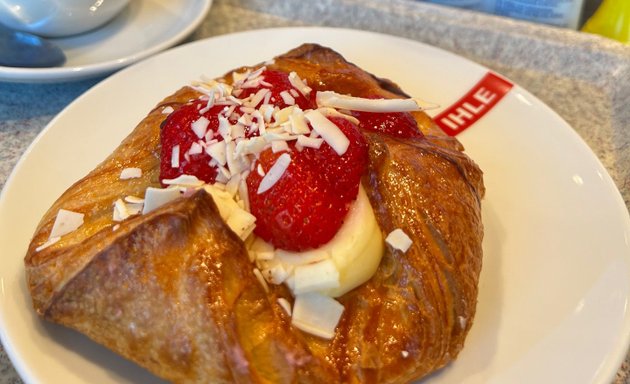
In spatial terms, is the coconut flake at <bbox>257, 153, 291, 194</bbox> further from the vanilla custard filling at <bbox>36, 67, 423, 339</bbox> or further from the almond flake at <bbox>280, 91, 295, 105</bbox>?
the almond flake at <bbox>280, 91, 295, 105</bbox>

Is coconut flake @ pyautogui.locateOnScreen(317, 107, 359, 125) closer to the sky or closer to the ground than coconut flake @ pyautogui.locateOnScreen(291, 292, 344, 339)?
closer to the sky

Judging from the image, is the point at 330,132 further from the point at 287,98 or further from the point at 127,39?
the point at 127,39

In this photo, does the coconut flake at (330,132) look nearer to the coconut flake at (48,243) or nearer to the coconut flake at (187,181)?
the coconut flake at (187,181)

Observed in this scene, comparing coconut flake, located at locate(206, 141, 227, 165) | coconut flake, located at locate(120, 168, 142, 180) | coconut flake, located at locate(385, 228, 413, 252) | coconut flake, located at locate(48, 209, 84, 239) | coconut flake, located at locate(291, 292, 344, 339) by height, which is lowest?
coconut flake, located at locate(291, 292, 344, 339)

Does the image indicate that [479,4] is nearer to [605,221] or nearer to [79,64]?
[605,221]

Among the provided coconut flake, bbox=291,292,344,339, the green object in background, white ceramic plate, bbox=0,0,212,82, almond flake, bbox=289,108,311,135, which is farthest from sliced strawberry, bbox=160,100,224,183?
the green object in background

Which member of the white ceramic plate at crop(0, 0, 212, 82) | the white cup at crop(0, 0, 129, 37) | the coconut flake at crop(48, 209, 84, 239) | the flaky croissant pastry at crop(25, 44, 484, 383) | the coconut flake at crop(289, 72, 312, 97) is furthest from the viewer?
the white cup at crop(0, 0, 129, 37)
